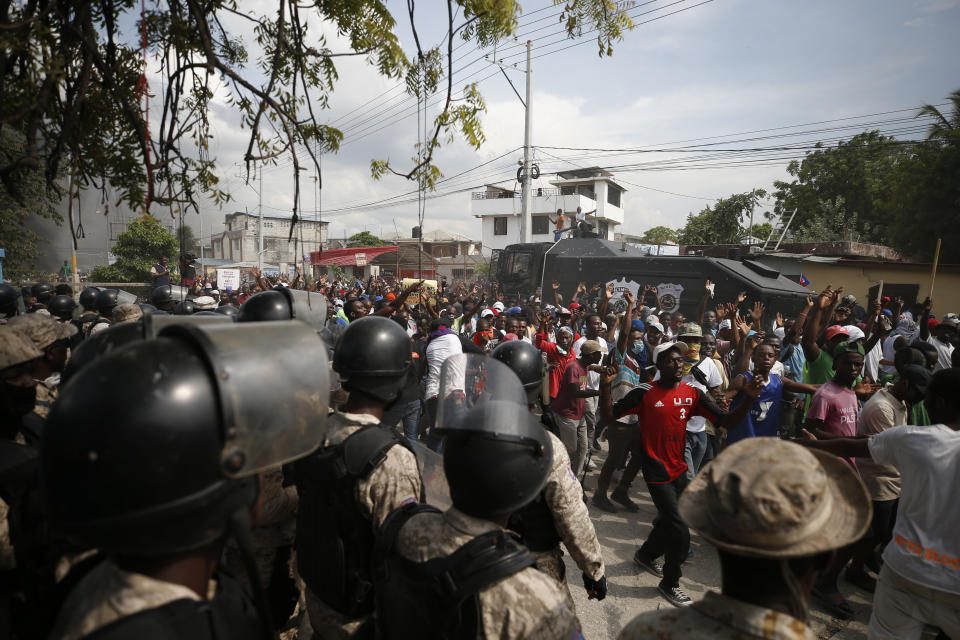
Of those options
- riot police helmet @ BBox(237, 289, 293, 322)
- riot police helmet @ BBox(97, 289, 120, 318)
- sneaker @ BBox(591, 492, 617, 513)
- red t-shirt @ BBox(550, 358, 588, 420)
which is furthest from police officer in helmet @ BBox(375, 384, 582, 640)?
riot police helmet @ BBox(97, 289, 120, 318)

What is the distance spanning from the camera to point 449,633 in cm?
130

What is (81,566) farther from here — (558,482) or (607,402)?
(607,402)

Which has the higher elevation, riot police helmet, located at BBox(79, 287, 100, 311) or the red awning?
the red awning

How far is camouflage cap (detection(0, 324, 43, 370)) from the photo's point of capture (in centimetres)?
220

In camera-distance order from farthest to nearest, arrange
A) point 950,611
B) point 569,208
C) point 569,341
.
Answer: point 569,208
point 569,341
point 950,611

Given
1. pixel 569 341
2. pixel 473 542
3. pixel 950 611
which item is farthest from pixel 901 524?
pixel 569 341

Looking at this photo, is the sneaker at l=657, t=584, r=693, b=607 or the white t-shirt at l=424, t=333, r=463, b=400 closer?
the sneaker at l=657, t=584, r=693, b=607

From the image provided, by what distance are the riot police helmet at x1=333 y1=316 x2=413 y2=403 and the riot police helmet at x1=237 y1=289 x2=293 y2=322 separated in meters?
0.84

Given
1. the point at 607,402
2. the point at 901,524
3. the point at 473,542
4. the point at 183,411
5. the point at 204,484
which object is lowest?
the point at 901,524

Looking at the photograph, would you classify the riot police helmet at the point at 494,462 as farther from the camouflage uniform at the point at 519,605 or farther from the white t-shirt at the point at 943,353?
the white t-shirt at the point at 943,353

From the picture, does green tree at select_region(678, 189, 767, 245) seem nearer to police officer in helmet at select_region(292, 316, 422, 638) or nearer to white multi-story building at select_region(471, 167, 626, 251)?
white multi-story building at select_region(471, 167, 626, 251)

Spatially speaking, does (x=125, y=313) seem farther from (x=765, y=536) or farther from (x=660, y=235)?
(x=660, y=235)

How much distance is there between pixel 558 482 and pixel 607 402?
1.60 m

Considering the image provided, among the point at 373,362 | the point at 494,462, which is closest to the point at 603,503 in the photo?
the point at 373,362
